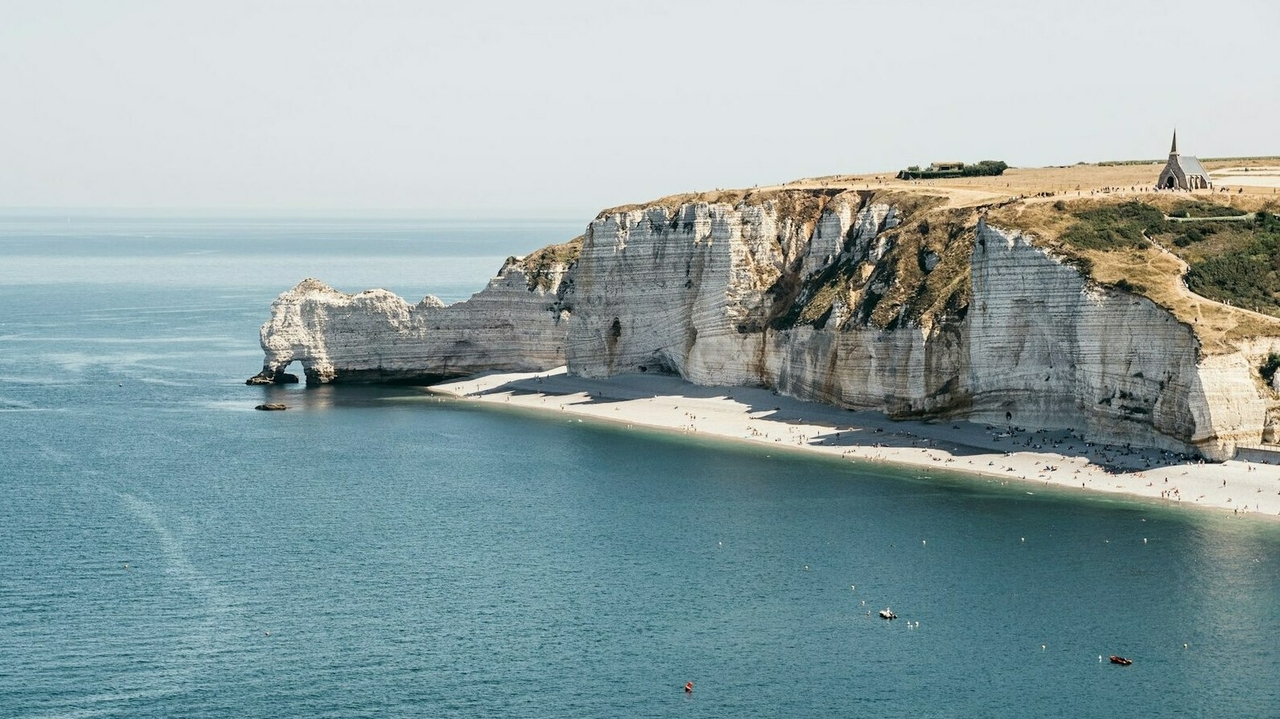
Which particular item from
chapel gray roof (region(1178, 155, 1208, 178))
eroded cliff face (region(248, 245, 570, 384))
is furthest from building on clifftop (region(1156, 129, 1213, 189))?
eroded cliff face (region(248, 245, 570, 384))

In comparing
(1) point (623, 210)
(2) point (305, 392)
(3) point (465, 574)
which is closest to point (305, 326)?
(2) point (305, 392)

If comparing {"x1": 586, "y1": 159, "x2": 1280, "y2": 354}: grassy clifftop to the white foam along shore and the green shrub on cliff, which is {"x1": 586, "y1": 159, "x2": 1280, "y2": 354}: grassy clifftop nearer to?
the green shrub on cliff

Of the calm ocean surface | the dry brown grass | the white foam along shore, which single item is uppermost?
the dry brown grass

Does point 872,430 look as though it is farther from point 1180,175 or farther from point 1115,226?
point 1180,175

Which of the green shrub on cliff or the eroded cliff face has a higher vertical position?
the green shrub on cliff

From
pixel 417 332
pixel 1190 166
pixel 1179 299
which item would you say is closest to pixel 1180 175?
pixel 1190 166

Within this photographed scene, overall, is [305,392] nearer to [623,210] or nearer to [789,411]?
[623,210]
